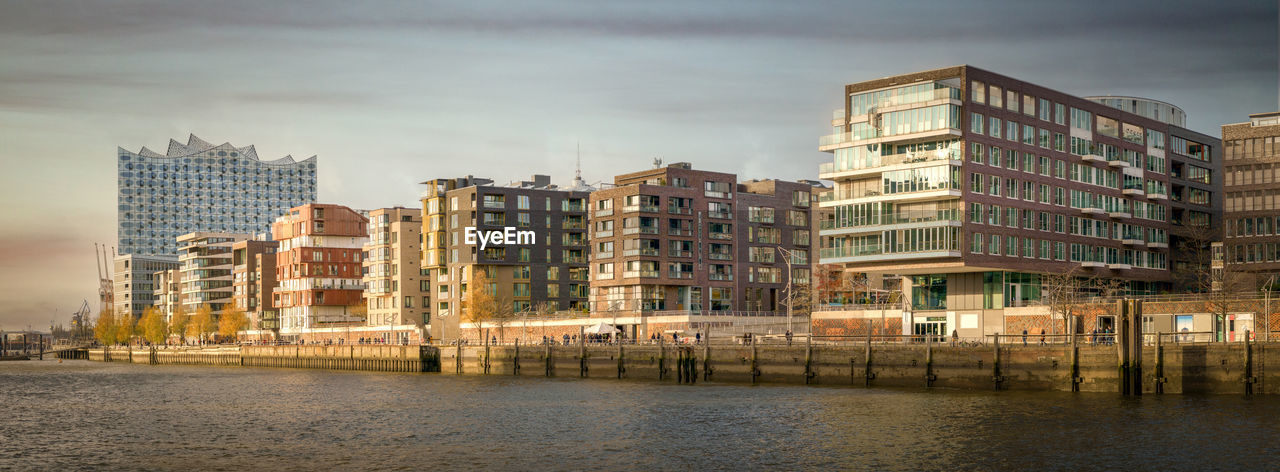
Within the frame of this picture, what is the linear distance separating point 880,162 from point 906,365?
134ft

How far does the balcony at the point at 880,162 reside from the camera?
414 ft

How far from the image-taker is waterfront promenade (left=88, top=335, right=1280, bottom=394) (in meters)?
79.9

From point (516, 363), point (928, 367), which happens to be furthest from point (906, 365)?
point (516, 363)

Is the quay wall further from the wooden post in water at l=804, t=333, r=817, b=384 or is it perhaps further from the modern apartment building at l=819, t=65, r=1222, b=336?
the modern apartment building at l=819, t=65, r=1222, b=336

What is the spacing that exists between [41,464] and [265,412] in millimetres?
29119

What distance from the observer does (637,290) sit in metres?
180

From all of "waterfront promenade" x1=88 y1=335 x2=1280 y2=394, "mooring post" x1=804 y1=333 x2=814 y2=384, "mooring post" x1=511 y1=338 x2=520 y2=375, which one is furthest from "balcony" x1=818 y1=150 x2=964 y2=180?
"mooring post" x1=511 y1=338 x2=520 y2=375

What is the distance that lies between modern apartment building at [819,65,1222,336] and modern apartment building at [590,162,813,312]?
147 feet

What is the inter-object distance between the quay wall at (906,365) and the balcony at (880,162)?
97.9 ft

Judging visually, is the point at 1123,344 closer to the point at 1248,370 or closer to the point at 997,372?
the point at 1248,370

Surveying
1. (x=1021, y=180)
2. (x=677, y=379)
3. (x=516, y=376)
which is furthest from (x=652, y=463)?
(x=1021, y=180)

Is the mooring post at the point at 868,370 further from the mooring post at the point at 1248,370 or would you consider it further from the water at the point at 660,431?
the mooring post at the point at 1248,370

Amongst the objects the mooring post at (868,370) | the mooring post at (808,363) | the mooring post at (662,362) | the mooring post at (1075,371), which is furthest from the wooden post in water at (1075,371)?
the mooring post at (662,362)

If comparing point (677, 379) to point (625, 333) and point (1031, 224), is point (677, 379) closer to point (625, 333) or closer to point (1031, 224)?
point (1031, 224)
